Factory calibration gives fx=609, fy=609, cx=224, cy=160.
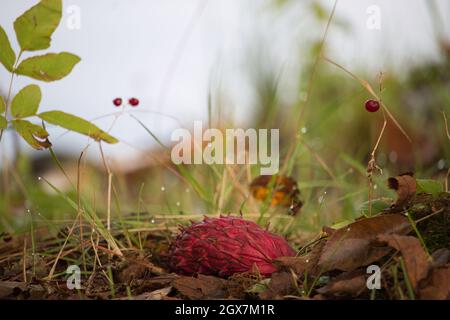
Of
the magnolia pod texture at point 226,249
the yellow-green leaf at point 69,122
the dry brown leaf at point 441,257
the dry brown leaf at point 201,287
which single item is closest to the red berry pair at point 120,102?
the yellow-green leaf at point 69,122

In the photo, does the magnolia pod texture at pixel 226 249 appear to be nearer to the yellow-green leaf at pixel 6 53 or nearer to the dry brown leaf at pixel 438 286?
the dry brown leaf at pixel 438 286

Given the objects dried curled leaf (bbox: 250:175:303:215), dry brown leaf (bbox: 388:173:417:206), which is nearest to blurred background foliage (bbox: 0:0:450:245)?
dried curled leaf (bbox: 250:175:303:215)

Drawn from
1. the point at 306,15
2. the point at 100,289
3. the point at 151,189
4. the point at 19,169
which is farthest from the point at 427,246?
the point at 306,15

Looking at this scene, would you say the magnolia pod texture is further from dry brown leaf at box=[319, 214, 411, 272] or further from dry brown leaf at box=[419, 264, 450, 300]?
dry brown leaf at box=[419, 264, 450, 300]

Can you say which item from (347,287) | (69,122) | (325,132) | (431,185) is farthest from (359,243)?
(325,132)

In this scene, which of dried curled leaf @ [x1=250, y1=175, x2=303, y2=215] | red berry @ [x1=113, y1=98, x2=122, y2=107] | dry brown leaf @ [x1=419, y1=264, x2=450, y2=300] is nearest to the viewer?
dry brown leaf @ [x1=419, y1=264, x2=450, y2=300]

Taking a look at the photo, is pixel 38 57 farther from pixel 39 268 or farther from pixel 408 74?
pixel 408 74
